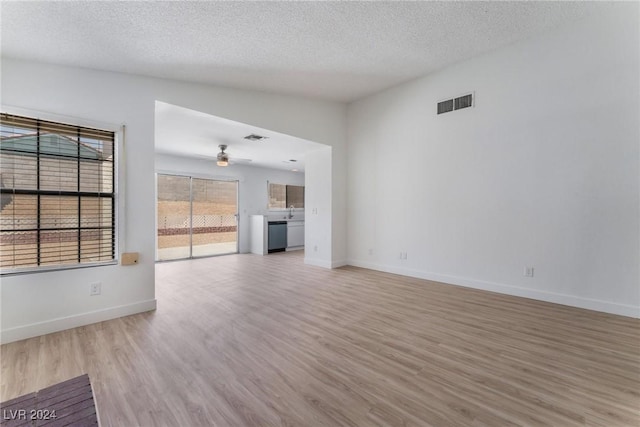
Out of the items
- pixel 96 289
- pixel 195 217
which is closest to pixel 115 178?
pixel 96 289

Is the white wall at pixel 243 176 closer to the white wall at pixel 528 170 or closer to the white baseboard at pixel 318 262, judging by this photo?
the white baseboard at pixel 318 262

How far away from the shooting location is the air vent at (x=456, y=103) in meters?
3.99

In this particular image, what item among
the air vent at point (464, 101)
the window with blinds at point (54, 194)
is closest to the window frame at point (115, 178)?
the window with blinds at point (54, 194)

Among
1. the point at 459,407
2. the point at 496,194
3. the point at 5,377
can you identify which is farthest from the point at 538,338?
the point at 5,377

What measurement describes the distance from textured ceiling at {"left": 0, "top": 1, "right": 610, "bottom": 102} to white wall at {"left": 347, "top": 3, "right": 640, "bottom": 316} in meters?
0.41

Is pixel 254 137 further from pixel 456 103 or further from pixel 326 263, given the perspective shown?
pixel 456 103

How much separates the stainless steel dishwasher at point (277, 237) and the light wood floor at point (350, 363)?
414cm

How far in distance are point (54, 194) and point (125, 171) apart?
631 millimetres

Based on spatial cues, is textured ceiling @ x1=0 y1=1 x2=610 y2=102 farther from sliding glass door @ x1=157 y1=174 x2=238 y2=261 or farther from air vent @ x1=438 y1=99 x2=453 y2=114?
sliding glass door @ x1=157 y1=174 x2=238 y2=261

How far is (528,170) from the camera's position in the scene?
11.5 feet

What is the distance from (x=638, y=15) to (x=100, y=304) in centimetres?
634

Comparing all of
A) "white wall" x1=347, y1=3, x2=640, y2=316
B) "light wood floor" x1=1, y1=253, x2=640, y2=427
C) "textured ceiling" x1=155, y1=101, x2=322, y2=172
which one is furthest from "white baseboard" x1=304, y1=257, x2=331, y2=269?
"textured ceiling" x1=155, y1=101, x2=322, y2=172

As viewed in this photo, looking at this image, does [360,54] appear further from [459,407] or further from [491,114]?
[459,407]

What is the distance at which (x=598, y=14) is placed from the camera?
9.84 feet
